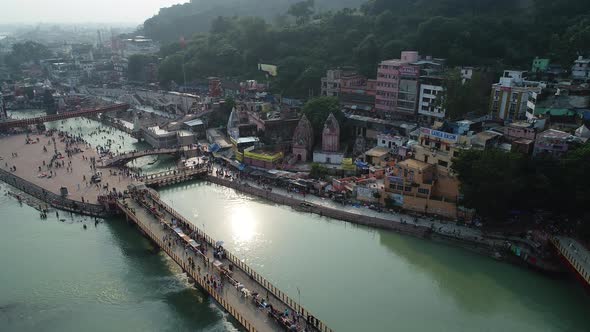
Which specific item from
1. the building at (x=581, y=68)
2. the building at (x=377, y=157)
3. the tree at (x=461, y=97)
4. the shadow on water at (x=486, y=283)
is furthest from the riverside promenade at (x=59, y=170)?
the building at (x=581, y=68)

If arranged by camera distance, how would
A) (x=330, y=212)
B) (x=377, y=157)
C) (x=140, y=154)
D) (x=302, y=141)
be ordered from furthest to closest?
1. (x=140, y=154)
2. (x=302, y=141)
3. (x=377, y=157)
4. (x=330, y=212)

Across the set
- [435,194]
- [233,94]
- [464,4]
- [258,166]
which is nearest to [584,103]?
[435,194]

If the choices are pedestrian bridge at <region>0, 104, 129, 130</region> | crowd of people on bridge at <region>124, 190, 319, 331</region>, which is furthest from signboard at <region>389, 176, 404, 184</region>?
pedestrian bridge at <region>0, 104, 129, 130</region>

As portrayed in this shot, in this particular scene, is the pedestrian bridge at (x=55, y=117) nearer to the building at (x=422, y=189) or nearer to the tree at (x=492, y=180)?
the building at (x=422, y=189)

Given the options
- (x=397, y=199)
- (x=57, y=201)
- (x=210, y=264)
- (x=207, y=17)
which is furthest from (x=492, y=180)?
(x=207, y=17)

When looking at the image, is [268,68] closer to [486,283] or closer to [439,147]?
[439,147]

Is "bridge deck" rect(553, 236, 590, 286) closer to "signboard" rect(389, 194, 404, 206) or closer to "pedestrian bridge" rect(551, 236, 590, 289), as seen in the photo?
"pedestrian bridge" rect(551, 236, 590, 289)

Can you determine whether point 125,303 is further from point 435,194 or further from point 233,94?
point 233,94
